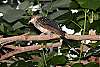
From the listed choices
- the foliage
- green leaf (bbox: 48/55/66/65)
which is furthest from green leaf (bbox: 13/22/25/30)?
green leaf (bbox: 48/55/66/65)

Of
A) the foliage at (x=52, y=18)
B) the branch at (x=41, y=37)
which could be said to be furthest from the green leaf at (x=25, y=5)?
the branch at (x=41, y=37)

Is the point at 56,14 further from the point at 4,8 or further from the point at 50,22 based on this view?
the point at 4,8

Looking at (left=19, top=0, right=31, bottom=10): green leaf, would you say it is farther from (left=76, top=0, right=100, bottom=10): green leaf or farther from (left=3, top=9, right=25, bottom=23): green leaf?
(left=76, top=0, right=100, bottom=10): green leaf

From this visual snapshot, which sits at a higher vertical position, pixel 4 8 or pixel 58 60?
pixel 4 8

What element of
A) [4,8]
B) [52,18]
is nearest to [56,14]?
[52,18]

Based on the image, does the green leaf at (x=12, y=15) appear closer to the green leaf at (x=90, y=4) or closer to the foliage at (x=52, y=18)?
the foliage at (x=52, y=18)

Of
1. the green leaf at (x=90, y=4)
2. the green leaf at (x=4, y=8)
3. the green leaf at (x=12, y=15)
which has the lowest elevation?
the green leaf at (x=12, y=15)

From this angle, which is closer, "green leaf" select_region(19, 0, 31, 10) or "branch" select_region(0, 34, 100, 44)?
"branch" select_region(0, 34, 100, 44)
